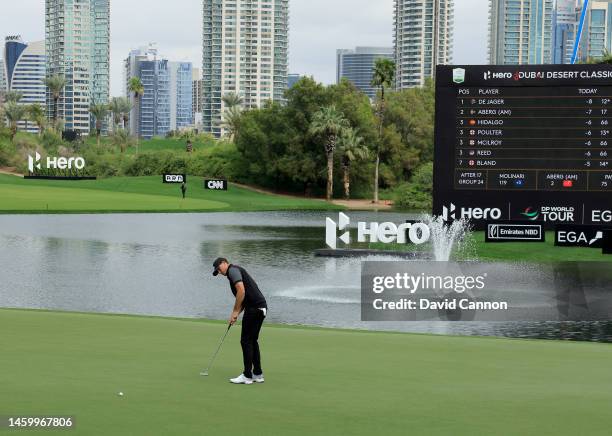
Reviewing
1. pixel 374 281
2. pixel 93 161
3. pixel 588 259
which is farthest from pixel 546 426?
pixel 93 161

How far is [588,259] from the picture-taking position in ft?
139

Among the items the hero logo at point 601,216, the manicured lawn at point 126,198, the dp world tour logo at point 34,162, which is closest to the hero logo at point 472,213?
the hero logo at point 601,216

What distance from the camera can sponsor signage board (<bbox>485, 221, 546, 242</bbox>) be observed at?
4462cm

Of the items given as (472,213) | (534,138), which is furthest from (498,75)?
(472,213)

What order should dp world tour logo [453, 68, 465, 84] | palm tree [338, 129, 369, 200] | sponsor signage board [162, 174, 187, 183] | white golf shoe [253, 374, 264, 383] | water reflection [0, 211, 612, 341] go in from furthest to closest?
palm tree [338, 129, 369, 200] < sponsor signage board [162, 174, 187, 183] < dp world tour logo [453, 68, 465, 84] < water reflection [0, 211, 612, 341] < white golf shoe [253, 374, 264, 383]

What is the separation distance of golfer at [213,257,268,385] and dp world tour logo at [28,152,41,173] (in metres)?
120

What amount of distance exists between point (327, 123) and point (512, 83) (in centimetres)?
8636

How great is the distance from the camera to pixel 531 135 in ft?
139

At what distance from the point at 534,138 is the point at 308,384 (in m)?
30.0

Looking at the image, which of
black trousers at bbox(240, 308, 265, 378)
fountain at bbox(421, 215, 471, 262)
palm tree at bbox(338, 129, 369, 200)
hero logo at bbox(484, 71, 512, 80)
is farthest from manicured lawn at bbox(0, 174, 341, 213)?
black trousers at bbox(240, 308, 265, 378)

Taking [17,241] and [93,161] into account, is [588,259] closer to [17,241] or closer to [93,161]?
[17,241]

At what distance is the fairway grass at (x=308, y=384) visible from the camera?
39.0 ft

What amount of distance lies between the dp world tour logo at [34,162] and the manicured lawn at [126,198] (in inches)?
157

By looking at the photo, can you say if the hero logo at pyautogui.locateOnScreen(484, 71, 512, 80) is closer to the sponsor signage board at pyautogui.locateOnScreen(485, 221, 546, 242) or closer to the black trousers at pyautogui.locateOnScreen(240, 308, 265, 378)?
the sponsor signage board at pyautogui.locateOnScreen(485, 221, 546, 242)
